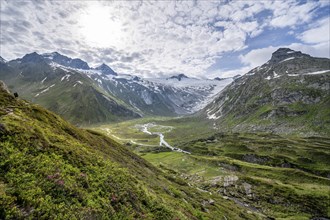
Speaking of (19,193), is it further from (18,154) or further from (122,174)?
(122,174)

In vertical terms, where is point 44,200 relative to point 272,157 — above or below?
above

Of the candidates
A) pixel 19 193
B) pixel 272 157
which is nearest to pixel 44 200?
pixel 19 193

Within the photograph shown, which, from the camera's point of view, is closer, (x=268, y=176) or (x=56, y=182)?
(x=56, y=182)

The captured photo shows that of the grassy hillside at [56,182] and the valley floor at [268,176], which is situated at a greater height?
the grassy hillside at [56,182]

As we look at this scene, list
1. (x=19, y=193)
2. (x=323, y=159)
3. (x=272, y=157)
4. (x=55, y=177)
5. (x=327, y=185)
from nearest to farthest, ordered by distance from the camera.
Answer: (x=19, y=193)
(x=55, y=177)
(x=327, y=185)
(x=323, y=159)
(x=272, y=157)

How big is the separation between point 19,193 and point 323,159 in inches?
5803

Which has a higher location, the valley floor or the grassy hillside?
the grassy hillside

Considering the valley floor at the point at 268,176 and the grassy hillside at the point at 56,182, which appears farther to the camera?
the valley floor at the point at 268,176

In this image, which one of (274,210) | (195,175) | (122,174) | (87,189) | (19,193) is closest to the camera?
(19,193)

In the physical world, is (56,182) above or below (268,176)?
above

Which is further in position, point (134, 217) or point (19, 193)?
point (134, 217)

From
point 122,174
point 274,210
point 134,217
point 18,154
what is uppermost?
point 18,154

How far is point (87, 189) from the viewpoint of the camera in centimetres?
2359

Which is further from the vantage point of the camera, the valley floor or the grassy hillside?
the valley floor
